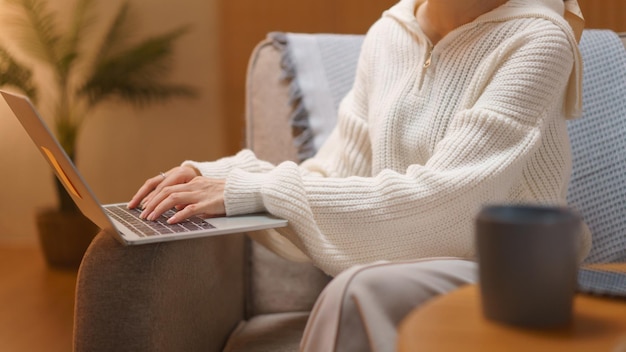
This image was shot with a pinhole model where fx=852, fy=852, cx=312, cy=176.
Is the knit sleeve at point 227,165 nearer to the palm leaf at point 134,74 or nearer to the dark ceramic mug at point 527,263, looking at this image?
the dark ceramic mug at point 527,263

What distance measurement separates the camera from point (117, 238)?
3.72 feet

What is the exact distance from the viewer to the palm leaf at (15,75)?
10.7 feet

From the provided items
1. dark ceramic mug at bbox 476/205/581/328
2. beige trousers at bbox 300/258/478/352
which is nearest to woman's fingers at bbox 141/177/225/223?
beige trousers at bbox 300/258/478/352

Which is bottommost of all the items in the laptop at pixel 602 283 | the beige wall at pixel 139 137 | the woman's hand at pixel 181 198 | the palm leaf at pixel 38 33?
the beige wall at pixel 139 137

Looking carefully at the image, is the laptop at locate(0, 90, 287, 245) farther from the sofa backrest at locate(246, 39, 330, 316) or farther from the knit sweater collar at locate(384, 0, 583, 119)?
the knit sweater collar at locate(384, 0, 583, 119)

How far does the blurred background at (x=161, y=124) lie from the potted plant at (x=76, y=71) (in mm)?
96

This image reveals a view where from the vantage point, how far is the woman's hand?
1272mm

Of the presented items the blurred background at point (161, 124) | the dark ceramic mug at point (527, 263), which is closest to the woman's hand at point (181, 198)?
the dark ceramic mug at point (527, 263)

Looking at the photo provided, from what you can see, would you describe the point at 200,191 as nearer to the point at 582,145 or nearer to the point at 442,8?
the point at 442,8

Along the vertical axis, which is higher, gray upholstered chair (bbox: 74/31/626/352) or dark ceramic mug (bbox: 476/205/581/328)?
dark ceramic mug (bbox: 476/205/581/328)

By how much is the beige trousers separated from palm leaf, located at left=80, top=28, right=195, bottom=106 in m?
2.57

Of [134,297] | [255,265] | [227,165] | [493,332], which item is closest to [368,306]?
[493,332]

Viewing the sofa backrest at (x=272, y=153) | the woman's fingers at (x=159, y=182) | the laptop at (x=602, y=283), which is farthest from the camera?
the sofa backrest at (x=272, y=153)

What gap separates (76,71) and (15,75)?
359mm
